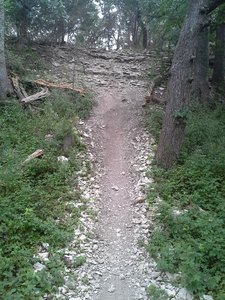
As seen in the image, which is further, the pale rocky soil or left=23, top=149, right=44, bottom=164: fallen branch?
left=23, top=149, right=44, bottom=164: fallen branch

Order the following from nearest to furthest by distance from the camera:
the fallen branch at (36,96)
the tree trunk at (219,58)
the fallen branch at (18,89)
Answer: the fallen branch at (36,96)
the fallen branch at (18,89)
the tree trunk at (219,58)

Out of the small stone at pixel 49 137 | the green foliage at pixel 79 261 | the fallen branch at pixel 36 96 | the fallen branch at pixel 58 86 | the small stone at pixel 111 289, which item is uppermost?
the fallen branch at pixel 58 86

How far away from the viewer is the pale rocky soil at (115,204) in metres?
5.12

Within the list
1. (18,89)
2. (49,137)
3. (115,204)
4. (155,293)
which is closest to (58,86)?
(18,89)

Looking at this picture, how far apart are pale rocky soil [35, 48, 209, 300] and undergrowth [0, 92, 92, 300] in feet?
0.99

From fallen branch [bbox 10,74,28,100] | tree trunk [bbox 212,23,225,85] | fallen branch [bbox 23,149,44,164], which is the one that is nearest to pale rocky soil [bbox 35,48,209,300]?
fallen branch [bbox 23,149,44,164]

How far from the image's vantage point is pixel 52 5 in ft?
48.4

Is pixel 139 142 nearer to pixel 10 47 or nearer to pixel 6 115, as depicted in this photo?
pixel 6 115

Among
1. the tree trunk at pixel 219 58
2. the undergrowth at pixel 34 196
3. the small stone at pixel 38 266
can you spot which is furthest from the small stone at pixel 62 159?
the tree trunk at pixel 219 58

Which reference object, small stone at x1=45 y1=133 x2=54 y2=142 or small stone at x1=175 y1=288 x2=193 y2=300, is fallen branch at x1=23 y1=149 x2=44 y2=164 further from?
small stone at x1=175 y1=288 x2=193 y2=300

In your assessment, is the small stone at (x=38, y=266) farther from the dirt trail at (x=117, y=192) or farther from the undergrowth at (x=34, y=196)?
the dirt trail at (x=117, y=192)

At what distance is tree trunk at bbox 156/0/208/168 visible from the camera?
765 centimetres

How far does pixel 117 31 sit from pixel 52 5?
14.3 metres

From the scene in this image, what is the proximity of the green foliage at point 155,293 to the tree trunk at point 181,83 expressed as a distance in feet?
12.2
